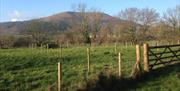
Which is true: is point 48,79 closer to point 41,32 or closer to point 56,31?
point 41,32

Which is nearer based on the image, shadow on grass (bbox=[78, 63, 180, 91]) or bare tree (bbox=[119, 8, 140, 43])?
shadow on grass (bbox=[78, 63, 180, 91])

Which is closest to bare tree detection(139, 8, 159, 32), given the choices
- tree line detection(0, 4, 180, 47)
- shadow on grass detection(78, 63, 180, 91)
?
tree line detection(0, 4, 180, 47)

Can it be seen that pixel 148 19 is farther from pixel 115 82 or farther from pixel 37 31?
pixel 115 82

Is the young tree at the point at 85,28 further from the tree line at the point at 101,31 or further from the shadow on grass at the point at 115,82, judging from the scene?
the shadow on grass at the point at 115,82

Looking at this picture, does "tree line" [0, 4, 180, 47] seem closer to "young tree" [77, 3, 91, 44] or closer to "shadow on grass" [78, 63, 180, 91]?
"young tree" [77, 3, 91, 44]

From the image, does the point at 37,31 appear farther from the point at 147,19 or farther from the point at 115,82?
the point at 115,82

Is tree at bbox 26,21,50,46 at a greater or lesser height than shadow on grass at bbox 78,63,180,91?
greater

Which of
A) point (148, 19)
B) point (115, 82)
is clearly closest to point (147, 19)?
point (148, 19)

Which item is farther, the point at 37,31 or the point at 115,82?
the point at 37,31

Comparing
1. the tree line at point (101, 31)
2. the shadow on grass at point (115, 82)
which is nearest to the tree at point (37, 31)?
the tree line at point (101, 31)

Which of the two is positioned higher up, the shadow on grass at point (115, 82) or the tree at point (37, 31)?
the tree at point (37, 31)

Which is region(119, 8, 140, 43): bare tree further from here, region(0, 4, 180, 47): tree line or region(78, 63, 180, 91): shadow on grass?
region(78, 63, 180, 91): shadow on grass

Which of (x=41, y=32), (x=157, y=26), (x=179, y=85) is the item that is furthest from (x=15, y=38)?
(x=179, y=85)

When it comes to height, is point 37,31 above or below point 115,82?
above
